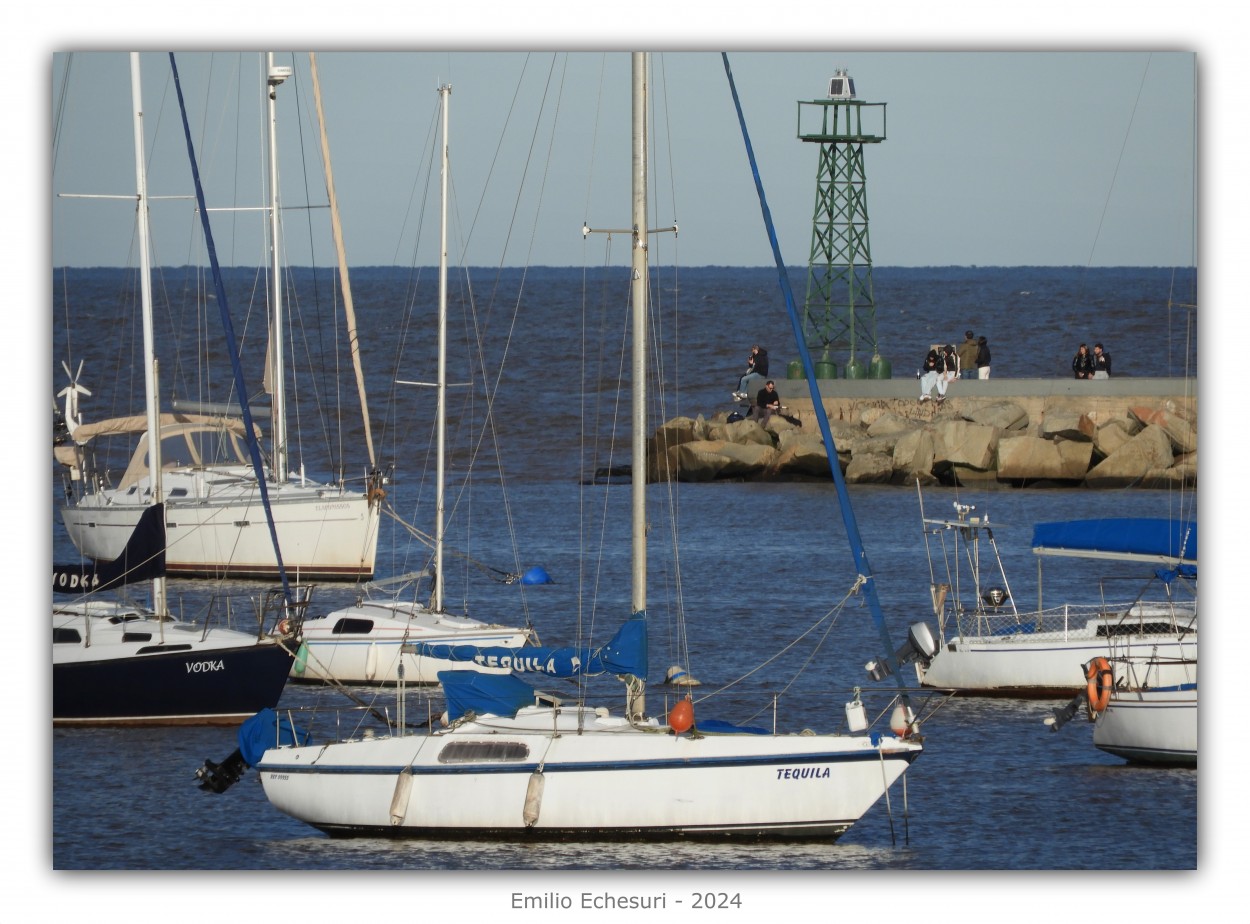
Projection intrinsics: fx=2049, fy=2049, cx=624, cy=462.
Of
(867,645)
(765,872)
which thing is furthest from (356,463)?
(765,872)

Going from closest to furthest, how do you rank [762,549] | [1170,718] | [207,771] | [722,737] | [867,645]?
1. [722,737]
2. [207,771]
3. [1170,718]
4. [867,645]
5. [762,549]

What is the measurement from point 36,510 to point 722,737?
438 cm

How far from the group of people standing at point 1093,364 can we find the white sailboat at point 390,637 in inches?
611

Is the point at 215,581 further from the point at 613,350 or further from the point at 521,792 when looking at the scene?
the point at 613,350

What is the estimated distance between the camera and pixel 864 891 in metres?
11.2

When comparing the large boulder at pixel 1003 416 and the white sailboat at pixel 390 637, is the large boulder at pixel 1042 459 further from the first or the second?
the white sailboat at pixel 390 637

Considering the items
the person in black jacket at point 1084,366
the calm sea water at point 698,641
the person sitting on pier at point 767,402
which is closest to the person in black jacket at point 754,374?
the person sitting on pier at point 767,402

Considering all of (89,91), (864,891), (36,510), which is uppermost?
(89,91)

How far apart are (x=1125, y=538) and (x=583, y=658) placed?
17.0ft

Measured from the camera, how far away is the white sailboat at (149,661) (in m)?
16.4

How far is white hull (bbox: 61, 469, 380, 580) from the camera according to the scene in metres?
23.6

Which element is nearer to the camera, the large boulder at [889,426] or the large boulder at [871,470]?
the large boulder at [871,470]

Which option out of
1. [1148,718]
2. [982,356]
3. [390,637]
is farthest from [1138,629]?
[982,356]

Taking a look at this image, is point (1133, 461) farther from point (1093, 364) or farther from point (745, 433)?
point (745, 433)
